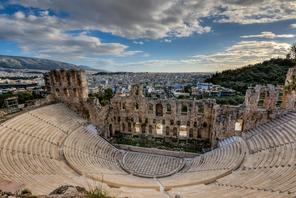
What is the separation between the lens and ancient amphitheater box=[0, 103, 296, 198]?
12931 millimetres

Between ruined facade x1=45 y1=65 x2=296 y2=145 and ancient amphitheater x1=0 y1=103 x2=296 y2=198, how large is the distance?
2.39 meters

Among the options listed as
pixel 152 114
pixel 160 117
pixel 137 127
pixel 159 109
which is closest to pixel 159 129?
pixel 160 117

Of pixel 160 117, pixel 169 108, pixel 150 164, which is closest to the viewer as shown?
pixel 150 164

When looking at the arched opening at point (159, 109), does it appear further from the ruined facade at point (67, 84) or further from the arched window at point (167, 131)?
the ruined facade at point (67, 84)

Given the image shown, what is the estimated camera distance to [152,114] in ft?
96.3

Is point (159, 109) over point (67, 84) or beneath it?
beneath

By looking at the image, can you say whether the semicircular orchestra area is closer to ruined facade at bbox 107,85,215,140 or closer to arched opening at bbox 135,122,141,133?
ruined facade at bbox 107,85,215,140

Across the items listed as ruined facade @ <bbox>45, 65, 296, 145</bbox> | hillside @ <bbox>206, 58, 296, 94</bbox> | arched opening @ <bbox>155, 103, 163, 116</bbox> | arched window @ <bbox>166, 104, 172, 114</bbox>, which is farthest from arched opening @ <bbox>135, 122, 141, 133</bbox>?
hillside @ <bbox>206, 58, 296, 94</bbox>

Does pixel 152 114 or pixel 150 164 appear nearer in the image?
pixel 150 164

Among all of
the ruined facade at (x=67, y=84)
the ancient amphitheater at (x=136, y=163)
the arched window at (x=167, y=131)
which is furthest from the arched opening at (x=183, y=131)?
the ruined facade at (x=67, y=84)

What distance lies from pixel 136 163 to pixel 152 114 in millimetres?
8949

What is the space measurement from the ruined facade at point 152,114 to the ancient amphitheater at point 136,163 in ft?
7.84

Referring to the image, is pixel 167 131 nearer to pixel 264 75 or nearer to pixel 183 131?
pixel 183 131

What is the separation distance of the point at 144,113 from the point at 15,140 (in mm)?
17042
